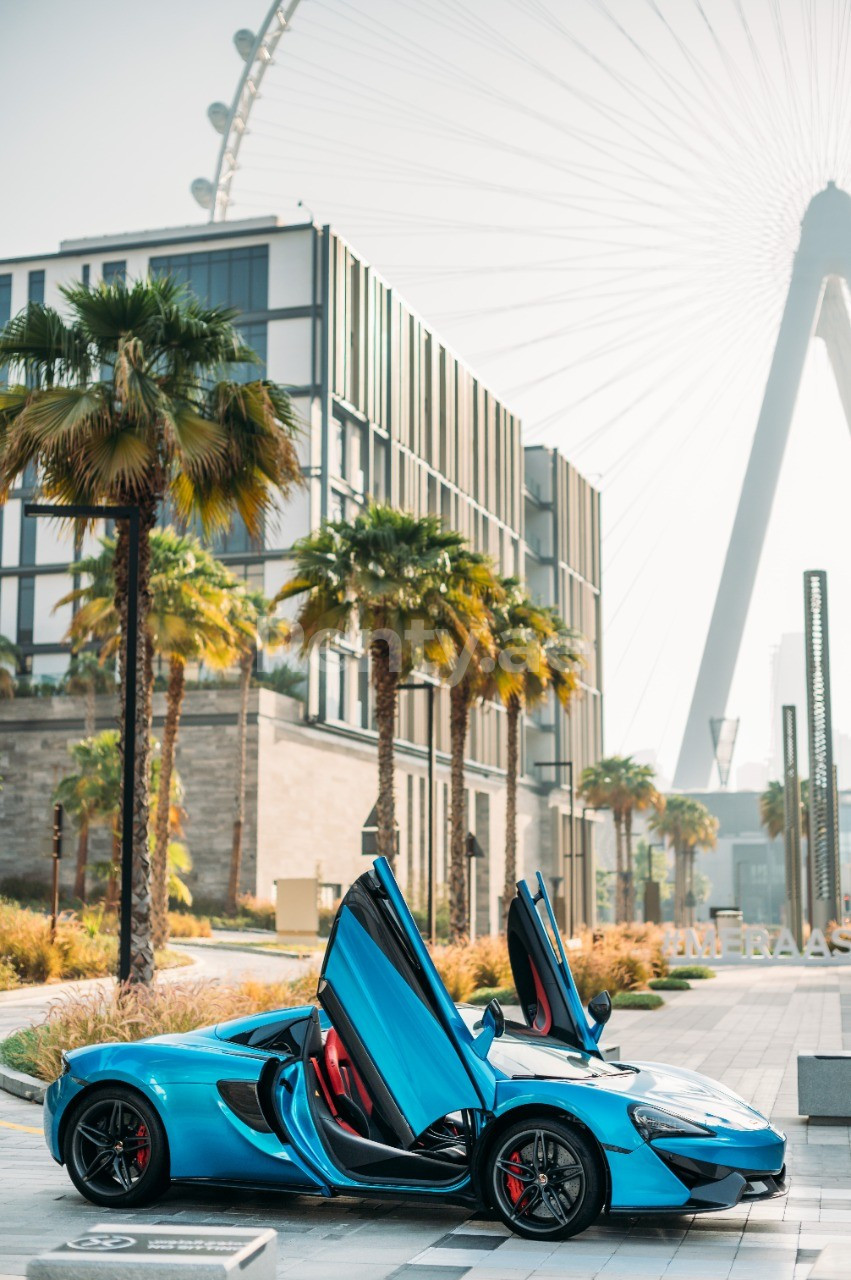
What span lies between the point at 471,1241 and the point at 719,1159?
1.29m

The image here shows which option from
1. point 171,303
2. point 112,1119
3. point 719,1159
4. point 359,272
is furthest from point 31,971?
point 359,272

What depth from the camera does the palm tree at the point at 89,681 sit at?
53.8 m

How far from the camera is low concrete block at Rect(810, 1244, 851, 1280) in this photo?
5.52m

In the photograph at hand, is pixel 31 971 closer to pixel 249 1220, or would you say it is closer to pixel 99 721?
pixel 249 1220

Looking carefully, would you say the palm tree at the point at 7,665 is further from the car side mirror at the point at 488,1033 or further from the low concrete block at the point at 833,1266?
the low concrete block at the point at 833,1266

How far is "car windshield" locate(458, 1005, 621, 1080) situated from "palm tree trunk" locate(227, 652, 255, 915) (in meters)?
43.1

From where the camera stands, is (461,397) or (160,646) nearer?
(160,646)

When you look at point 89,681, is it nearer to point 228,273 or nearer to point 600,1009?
point 228,273

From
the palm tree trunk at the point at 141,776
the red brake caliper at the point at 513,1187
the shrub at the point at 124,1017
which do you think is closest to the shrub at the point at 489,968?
the palm tree trunk at the point at 141,776

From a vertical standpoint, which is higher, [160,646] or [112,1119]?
[160,646]

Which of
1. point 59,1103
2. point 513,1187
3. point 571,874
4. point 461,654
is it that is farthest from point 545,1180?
point 571,874

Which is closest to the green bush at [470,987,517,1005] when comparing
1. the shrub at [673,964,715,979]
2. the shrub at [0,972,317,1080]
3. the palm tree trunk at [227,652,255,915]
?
the shrub at [673,964,715,979]

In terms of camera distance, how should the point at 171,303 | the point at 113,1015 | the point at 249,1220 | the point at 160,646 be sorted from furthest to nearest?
1. the point at 160,646
2. the point at 171,303
3. the point at 113,1015
4. the point at 249,1220

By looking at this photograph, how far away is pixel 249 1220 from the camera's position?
800 centimetres
